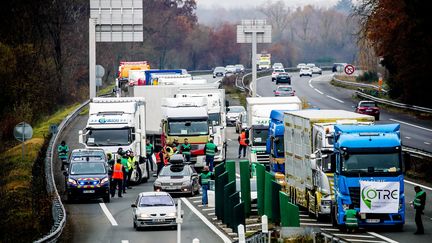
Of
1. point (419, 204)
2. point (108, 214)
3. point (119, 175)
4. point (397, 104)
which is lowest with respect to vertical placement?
point (108, 214)

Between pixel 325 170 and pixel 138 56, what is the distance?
113 metres

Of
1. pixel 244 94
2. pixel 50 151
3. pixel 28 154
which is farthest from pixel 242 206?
pixel 244 94

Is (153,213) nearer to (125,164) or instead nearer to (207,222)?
(207,222)

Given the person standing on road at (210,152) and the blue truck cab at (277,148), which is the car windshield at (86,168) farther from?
the person standing on road at (210,152)

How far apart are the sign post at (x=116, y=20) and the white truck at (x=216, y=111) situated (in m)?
10.2

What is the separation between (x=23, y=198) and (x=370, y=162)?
→ 1465 centimetres

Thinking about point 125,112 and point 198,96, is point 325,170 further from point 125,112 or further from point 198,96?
point 198,96

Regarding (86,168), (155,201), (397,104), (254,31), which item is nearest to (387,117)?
(397,104)

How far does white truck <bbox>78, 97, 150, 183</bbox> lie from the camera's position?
4888 centimetres

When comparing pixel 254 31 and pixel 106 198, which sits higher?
pixel 254 31

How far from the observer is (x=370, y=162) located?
109ft

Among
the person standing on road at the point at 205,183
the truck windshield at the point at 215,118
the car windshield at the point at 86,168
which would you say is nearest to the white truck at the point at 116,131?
the car windshield at the point at 86,168

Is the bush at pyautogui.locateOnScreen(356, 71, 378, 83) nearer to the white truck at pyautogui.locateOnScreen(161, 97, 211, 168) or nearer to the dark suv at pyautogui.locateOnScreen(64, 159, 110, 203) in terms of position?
the white truck at pyautogui.locateOnScreen(161, 97, 211, 168)

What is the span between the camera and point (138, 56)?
5758 inches
